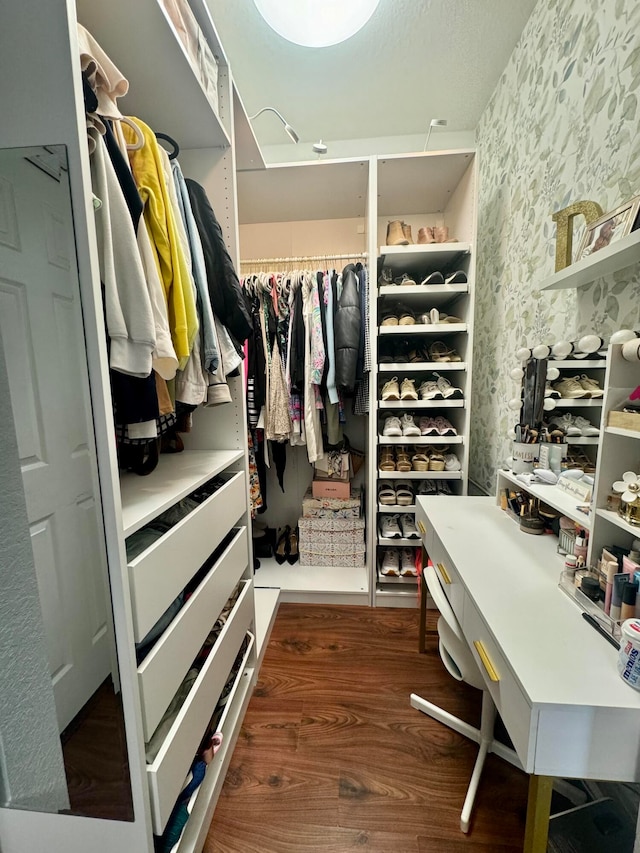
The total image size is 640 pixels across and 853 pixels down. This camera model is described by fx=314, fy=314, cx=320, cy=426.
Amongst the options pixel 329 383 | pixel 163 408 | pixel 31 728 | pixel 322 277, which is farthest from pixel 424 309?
pixel 31 728

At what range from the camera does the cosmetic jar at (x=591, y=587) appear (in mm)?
719

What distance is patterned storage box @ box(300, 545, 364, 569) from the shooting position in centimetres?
194

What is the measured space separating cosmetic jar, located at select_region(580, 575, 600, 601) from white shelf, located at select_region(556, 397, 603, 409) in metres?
0.47

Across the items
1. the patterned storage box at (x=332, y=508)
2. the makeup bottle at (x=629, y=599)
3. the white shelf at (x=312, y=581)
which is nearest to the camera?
the makeup bottle at (x=629, y=599)

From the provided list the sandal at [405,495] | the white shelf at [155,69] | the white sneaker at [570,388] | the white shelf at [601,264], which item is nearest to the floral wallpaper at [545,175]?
the white shelf at [601,264]

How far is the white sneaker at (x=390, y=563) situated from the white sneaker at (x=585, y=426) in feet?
3.67

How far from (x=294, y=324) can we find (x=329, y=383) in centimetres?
36

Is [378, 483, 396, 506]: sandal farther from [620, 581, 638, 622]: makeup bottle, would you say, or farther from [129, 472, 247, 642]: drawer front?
[620, 581, 638, 622]: makeup bottle

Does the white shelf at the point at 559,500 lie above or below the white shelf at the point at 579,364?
below

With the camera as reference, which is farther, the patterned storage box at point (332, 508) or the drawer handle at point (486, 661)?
the patterned storage box at point (332, 508)

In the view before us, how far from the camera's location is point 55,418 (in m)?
0.60

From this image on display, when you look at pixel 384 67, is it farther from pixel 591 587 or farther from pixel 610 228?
pixel 591 587

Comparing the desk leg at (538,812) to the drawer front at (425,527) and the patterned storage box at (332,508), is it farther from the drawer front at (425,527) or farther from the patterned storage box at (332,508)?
the patterned storage box at (332,508)

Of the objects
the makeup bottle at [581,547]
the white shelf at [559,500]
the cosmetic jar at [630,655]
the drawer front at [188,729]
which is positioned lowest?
the drawer front at [188,729]
